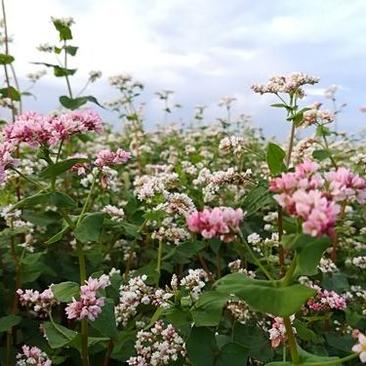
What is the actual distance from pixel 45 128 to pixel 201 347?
1090 millimetres

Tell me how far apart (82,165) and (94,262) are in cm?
114

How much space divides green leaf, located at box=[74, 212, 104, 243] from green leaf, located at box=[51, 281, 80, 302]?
0.21 meters

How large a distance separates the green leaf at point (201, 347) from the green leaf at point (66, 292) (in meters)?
0.49

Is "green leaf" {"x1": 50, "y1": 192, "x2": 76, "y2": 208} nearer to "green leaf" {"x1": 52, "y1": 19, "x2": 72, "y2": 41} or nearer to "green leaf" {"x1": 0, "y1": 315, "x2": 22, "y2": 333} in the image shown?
"green leaf" {"x1": 0, "y1": 315, "x2": 22, "y2": 333}

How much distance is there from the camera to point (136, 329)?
3.19 metres

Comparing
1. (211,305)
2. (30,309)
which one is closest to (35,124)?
(211,305)

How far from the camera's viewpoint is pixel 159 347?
265cm

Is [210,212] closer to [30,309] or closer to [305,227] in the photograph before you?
[305,227]

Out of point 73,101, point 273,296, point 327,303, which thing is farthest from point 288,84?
point 73,101

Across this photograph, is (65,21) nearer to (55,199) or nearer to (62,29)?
(62,29)

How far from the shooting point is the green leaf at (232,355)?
8.20 ft

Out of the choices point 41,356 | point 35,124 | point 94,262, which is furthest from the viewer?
point 94,262

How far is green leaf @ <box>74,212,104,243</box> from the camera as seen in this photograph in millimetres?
2546

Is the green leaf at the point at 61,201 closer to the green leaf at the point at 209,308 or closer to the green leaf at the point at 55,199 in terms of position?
the green leaf at the point at 55,199
